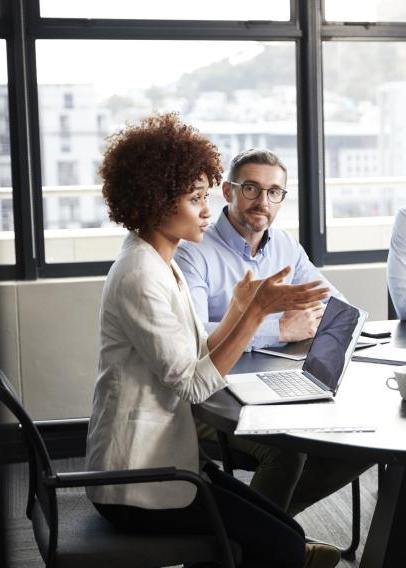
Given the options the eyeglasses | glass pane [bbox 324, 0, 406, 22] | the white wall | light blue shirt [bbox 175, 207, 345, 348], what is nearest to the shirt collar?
light blue shirt [bbox 175, 207, 345, 348]

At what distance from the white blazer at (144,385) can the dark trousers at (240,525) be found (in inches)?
1.1

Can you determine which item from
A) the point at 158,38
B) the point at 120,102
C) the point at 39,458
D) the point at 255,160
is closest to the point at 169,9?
the point at 158,38

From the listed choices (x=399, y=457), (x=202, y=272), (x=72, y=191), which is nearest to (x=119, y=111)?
(x=72, y=191)

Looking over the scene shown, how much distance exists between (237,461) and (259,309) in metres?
0.70

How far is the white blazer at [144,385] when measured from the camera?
5.77ft

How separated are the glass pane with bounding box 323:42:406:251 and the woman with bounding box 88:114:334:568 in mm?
2338

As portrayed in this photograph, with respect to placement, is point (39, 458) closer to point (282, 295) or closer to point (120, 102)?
point (282, 295)

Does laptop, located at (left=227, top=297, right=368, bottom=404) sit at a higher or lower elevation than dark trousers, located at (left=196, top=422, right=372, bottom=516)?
higher

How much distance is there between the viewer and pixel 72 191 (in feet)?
13.2

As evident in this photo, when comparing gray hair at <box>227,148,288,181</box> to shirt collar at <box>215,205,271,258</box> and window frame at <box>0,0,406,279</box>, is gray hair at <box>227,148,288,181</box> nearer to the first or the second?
shirt collar at <box>215,205,271,258</box>

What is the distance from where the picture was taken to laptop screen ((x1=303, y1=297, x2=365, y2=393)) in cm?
203

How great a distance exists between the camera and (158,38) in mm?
3971

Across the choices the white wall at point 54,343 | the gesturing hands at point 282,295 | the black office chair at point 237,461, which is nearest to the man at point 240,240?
the black office chair at point 237,461

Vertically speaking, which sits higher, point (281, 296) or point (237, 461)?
point (281, 296)
